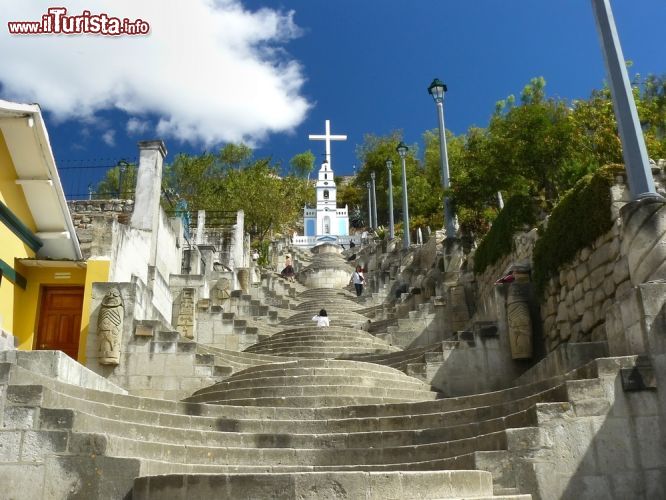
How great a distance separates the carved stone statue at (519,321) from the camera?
39.4ft

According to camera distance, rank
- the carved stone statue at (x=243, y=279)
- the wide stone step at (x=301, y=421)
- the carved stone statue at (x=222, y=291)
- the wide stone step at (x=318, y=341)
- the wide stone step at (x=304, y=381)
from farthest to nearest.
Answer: the carved stone statue at (x=243, y=279), the carved stone statue at (x=222, y=291), the wide stone step at (x=318, y=341), the wide stone step at (x=304, y=381), the wide stone step at (x=301, y=421)

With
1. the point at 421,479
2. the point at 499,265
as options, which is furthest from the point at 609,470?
→ the point at 499,265

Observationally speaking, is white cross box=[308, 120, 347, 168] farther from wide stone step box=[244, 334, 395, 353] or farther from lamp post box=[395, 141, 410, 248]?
wide stone step box=[244, 334, 395, 353]

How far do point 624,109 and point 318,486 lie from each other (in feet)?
19.8

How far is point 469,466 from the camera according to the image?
698 centimetres

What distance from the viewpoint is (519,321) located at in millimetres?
12039

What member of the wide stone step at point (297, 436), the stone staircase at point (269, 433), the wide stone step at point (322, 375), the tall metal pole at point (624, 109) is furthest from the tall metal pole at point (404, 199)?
the wide stone step at point (297, 436)

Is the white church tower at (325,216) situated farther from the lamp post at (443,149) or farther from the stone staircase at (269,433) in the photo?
the stone staircase at (269,433)

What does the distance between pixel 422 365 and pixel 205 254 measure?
13598mm

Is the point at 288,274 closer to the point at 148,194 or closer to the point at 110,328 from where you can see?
the point at 148,194

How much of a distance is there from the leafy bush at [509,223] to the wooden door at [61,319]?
952 centimetres

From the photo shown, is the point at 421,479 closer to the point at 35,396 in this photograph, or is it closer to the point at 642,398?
the point at 642,398

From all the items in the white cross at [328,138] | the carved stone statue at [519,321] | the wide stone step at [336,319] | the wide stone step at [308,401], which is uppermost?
the white cross at [328,138]

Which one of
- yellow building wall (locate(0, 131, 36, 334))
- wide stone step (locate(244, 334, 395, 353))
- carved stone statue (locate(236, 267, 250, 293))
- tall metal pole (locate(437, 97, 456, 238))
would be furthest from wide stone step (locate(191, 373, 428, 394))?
carved stone statue (locate(236, 267, 250, 293))
